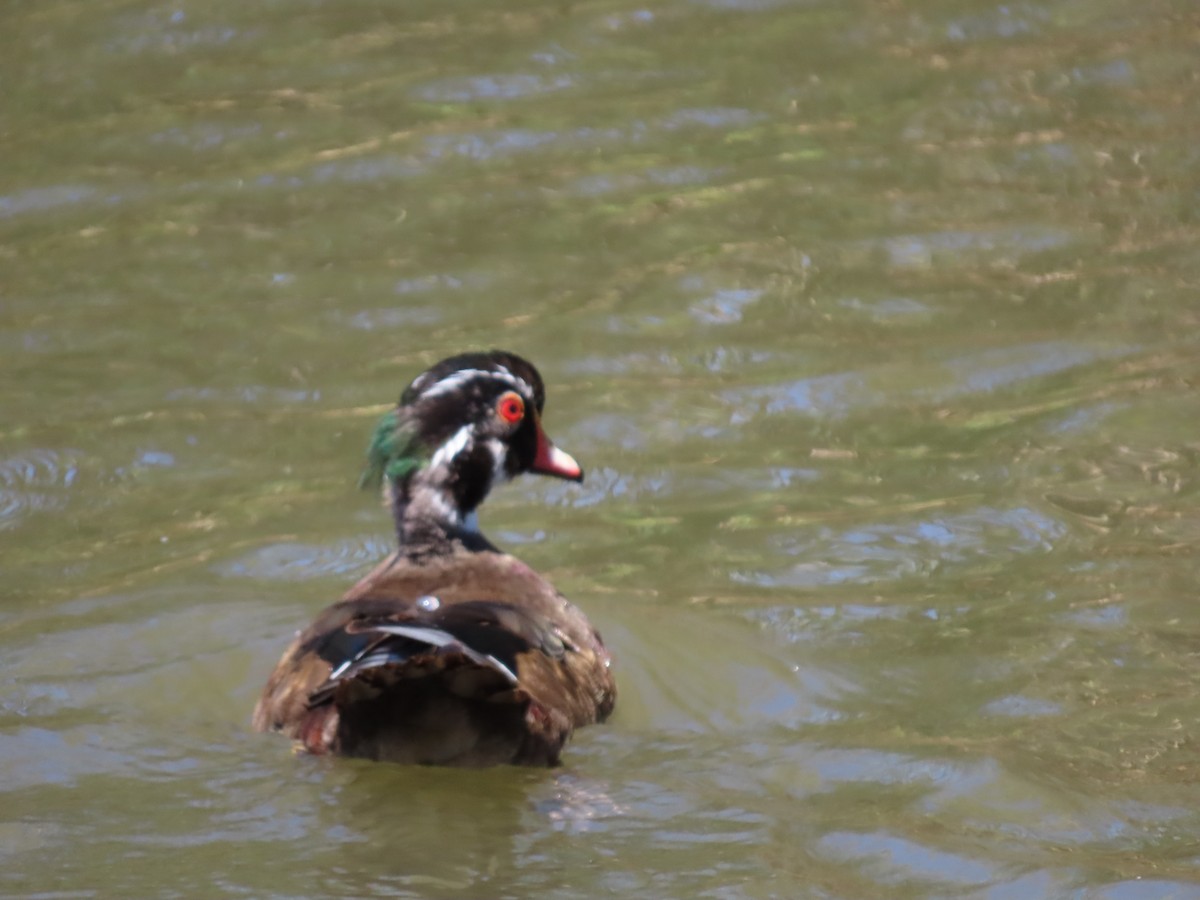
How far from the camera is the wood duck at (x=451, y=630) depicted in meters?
7.39

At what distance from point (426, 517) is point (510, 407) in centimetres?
61

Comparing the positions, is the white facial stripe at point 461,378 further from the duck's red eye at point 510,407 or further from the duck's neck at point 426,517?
the duck's neck at point 426,517

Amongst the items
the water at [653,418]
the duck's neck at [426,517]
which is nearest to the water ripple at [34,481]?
the water at [653,418]

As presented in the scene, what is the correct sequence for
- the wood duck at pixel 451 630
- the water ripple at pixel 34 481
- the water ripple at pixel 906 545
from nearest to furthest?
the wood duck at pixel 451 630
the water ripple at pixel 906 545
the water ripple at pixel 34 481

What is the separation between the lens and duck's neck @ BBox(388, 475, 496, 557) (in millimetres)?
9070

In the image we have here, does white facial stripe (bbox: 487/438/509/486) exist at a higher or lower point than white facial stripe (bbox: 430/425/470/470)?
lower

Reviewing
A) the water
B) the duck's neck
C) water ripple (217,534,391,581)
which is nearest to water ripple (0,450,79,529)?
the water

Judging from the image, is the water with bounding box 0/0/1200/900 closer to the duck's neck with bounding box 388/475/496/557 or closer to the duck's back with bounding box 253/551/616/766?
the duck's back with bounding box 253/551/616/766

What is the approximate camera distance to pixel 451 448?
9133 mm

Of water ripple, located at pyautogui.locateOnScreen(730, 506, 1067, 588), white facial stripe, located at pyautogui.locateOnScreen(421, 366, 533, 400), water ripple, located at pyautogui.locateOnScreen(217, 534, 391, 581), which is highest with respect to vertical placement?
white facial stripe, located at pyautogui.locateOnScreen(421, 366, 533, 400)

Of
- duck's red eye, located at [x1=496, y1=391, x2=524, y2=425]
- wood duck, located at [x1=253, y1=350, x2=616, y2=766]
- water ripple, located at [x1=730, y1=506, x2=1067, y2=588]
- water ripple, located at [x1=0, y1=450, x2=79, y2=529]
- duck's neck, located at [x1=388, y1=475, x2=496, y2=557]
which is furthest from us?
water ripple, located at [x1=0, y1=450, x2=79, y2=529]

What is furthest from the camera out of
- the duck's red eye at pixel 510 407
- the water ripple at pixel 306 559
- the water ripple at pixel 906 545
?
the water ripple at pixel 306 559

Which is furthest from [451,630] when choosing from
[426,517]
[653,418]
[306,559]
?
[653,418]

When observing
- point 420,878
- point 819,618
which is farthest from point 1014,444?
point 420,878
